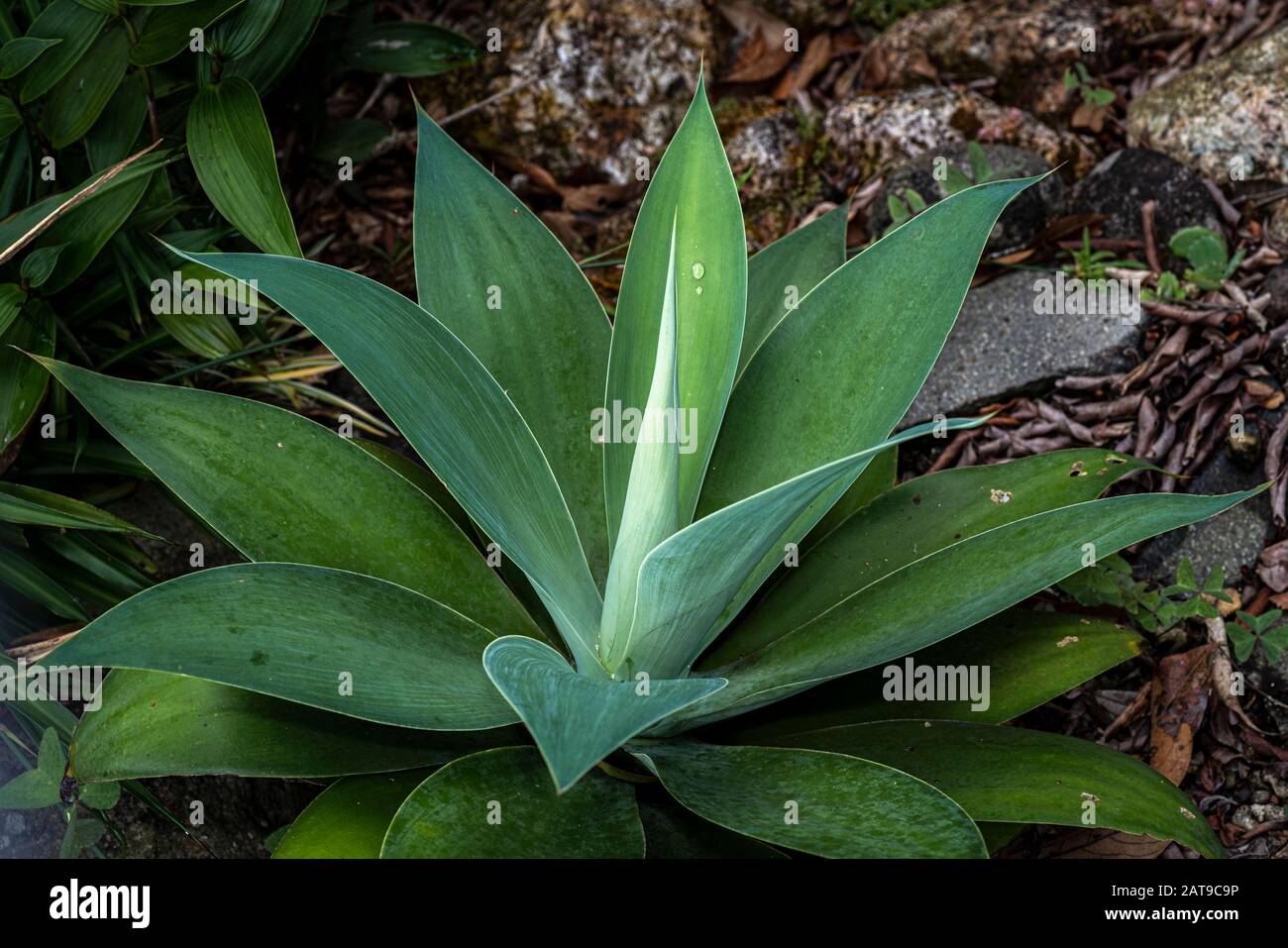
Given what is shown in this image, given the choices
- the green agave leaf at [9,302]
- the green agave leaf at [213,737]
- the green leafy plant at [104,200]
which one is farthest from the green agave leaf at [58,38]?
the green agave leaf at [213,737]

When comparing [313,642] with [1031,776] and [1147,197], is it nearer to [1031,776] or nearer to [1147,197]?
[1031,776]

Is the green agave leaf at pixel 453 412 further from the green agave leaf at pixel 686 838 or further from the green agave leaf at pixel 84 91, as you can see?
the green agave leaf at pixel 84 91

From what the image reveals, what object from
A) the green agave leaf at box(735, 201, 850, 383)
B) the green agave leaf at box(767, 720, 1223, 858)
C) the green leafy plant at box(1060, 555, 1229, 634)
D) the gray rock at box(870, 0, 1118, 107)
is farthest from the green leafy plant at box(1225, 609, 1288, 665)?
the gray rock at box(870, 0, 1118, 107)

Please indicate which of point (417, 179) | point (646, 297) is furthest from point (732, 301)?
point (417, 179)

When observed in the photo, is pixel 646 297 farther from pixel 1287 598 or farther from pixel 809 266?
pixel 1287 598

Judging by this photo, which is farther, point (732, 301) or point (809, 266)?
point (809, 266)

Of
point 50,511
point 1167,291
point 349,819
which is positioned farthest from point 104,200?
point 1167,291
